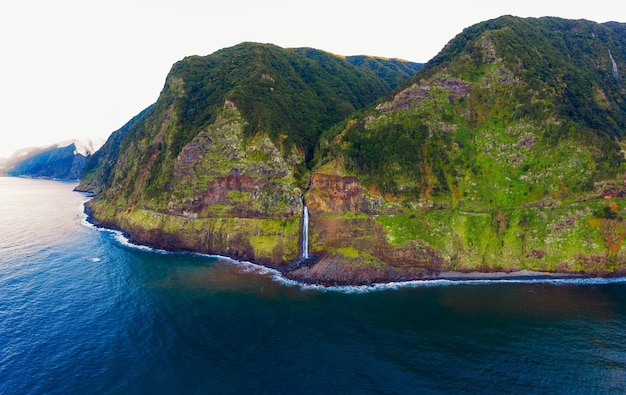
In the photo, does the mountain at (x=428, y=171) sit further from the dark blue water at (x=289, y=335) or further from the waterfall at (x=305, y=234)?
the dark blue water at (x=289, y=335)

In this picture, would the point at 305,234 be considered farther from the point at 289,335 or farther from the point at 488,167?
the point at 488,167

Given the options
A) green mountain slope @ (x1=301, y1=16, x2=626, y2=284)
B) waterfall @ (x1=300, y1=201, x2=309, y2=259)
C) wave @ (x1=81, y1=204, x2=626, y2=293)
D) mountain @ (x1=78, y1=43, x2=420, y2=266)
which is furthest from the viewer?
mountain @ (x1=78, y1=43, x2=420, y2=266)

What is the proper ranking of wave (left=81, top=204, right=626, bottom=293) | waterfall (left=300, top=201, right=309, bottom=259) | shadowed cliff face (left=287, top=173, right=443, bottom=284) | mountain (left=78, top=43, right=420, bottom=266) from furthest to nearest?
1. mountain (left=78, top=43, right=420, bottom=266)
2. waterfall (left=300, top=201, right=309, bottom=259)
3. shadowed cliff face (left=287, top=173, right=443, bottom=284)
4. wave (left=81, top=204, right=626, bottom=293)

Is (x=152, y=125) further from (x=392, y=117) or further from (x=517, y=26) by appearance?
(x=517, y=26)

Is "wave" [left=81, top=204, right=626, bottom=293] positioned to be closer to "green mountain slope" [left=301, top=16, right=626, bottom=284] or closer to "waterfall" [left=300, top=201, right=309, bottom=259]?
"green mountain slope" [left=301, top=16, right=626, bottom=284]

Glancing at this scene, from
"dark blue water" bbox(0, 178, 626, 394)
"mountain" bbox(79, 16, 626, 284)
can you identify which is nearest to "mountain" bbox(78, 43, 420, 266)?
"mountain" bbox(79, 16, 626, 284)

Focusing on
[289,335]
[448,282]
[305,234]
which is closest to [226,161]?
[305,234]

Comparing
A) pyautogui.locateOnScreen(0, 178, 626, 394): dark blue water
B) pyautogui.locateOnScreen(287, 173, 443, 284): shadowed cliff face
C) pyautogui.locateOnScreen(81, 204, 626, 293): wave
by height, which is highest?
pyautogui.locateOnScreen(287, 173, 443, 284): shadowed cliff face

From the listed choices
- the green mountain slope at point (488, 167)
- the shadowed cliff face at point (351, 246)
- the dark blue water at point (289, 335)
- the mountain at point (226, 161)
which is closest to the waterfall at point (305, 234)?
the shadowed cliff face at point (351, 246)
